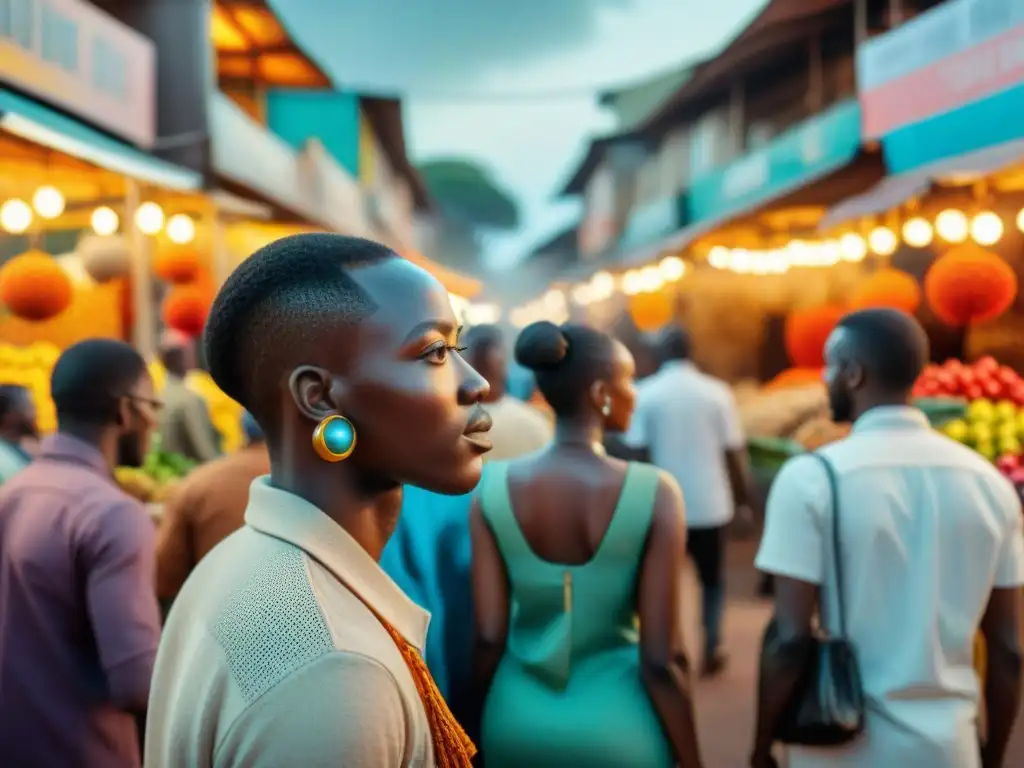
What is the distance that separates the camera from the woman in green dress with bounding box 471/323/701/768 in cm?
250

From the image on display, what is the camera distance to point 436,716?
3.94ft

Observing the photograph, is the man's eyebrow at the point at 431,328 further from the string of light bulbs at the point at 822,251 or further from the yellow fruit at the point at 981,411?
the yellow fruit at the point at 981,411

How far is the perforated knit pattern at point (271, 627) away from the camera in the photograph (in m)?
1.08

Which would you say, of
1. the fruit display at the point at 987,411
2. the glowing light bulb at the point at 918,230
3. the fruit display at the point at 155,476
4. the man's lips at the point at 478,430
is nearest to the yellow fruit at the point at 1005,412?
the fruit display at the point at 987,411

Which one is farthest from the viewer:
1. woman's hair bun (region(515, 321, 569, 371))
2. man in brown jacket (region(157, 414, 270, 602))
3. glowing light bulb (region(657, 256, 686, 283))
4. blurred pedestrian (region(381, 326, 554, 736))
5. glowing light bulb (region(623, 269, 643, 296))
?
glowing light bulb (region(623, 269, 643, 296))

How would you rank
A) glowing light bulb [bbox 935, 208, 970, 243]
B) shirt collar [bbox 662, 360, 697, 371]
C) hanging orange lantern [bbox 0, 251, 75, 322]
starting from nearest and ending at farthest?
1. hanging orange lantern [bbox 0, 251, 75, 322]
2. shirt collar [bbox 662, 360, 697, 371]
3. glowing light bulb [bbox 935, 208, 970, 243]

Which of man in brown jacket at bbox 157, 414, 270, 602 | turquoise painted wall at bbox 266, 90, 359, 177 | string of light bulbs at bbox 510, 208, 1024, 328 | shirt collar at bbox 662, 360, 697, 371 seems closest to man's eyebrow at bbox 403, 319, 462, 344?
man in brown jacket at bbox 157, 414, 270, 602

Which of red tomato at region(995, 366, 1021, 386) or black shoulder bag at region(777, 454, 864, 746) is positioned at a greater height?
red tomato at region(995, 366, 1021, 386)

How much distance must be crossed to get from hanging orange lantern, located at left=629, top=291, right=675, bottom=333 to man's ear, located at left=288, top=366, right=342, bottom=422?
11179mm

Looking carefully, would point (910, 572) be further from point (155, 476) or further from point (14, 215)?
point (14, 215)

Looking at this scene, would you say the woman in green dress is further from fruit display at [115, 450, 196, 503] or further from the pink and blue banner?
the pink and blue banner

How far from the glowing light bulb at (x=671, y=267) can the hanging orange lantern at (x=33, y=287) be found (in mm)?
8404

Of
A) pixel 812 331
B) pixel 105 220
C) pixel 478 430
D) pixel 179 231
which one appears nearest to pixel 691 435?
pixel 812 331

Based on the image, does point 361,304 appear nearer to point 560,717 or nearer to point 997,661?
point 560,717
